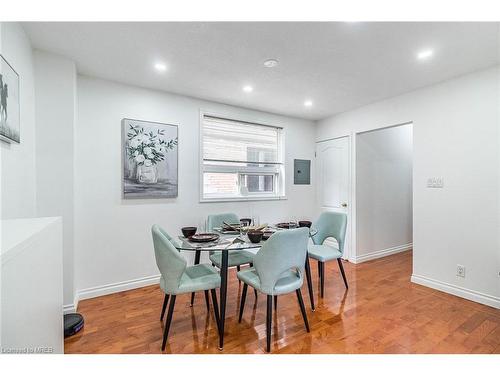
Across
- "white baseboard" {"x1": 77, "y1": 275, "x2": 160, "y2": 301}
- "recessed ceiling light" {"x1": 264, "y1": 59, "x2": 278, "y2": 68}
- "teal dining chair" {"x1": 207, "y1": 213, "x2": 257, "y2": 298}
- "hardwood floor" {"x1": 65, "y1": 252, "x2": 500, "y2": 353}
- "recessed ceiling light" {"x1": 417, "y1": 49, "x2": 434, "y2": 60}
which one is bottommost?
"hardwood floor" {"x1": 65, "y1": 252, "x2": 500, "y2": 353}

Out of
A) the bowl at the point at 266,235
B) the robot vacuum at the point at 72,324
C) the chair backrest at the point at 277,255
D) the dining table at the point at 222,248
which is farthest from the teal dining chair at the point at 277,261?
the robot vacuum at the point at 72,324

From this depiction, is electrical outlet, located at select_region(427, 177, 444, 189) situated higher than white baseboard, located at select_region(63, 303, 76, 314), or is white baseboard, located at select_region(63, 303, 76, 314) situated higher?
electrical outlet, located at select_region(427, 177, 444, 189)

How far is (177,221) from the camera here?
125 inches

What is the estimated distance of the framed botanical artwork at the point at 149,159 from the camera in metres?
2.85

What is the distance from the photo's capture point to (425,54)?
2.21 meters

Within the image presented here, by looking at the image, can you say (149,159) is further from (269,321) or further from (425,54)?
(425,54)

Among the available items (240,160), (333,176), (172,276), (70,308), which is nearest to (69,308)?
(70,308)

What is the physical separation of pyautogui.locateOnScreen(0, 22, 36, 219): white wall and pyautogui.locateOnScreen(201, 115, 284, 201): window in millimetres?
1771

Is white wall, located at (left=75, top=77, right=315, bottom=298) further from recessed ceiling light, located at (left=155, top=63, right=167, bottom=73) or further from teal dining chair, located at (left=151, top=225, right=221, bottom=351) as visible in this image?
teal dining chair, located at (left=151, top=225, right=221, bottom=351)

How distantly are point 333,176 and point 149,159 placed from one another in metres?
2.95

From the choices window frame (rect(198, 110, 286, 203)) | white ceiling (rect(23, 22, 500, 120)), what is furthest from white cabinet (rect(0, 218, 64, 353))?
window frame (rect(198, 110, 286, 203))

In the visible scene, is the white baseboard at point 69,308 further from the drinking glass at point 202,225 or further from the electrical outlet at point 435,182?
the electrical outlet at point 435,182

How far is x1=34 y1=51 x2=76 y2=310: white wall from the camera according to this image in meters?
2.19

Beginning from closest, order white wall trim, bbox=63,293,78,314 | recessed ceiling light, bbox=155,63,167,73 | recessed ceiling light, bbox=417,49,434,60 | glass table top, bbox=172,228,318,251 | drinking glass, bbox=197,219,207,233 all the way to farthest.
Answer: glass table top, bbox=172,228,318,251 → recessed ceiling light, bbox=417,49,434,60 → white wall trim, bbox=63,293,78,314 → recessed ceiling light, bbox=155,63,167,73 → drinking glass, bbox=197,219,207,233
